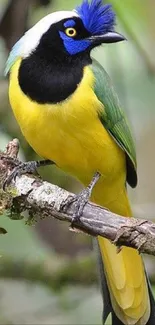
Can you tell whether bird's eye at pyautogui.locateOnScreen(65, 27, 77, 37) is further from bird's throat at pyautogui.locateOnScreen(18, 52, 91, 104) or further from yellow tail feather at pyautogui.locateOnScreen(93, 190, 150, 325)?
yellow tail feather at pyautogui.locateOnScreen(93, 190, 150, 325)

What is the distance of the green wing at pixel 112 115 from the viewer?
10.5ft

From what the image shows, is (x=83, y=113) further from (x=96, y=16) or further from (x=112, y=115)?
(x=96, y=16)

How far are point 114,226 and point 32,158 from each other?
1.22m

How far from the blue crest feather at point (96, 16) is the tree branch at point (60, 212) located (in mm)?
554

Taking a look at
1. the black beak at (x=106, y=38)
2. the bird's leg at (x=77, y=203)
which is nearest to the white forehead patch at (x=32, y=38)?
the black beak at (x=106, y=38)

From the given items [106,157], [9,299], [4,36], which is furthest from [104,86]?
[9,299]

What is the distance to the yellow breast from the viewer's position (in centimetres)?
308

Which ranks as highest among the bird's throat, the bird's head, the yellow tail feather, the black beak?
the bird's head

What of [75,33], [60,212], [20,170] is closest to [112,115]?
[75,33]

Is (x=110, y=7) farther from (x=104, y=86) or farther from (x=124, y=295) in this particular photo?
(x=124, y=295)

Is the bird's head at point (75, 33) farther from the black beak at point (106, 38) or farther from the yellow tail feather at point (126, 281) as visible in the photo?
the yellow tail feather at point (126, 281)

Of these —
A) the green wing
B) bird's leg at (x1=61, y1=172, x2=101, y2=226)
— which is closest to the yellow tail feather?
the green wing

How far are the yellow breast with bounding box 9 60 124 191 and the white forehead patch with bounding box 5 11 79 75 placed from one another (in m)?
0.05

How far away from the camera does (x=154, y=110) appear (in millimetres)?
3834
